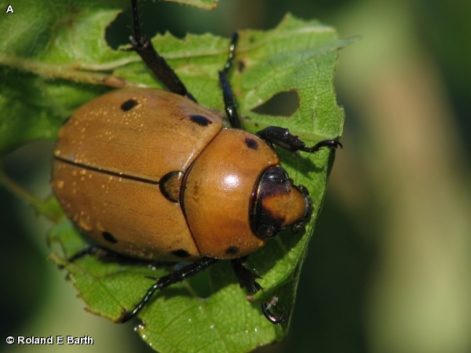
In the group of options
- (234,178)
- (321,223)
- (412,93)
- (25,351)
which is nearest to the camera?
(234,178)

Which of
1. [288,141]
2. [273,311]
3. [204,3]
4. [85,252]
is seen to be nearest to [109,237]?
[85,252]

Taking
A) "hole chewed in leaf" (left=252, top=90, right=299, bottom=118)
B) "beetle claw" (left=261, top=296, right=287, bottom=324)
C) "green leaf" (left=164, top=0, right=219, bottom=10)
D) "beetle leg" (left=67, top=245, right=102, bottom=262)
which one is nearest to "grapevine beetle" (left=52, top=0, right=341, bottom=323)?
"beetle claw" (left=261, top=296, right=287, bottom=324)

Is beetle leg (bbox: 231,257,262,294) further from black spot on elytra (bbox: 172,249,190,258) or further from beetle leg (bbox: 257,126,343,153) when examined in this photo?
beetle leg (bbox: 257,126,343,153)

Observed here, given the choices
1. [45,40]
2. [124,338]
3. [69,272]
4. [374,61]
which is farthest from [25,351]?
[374,61]

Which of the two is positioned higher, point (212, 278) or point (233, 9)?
point (233, 9)

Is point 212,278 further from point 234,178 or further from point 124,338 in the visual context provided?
point 124,338

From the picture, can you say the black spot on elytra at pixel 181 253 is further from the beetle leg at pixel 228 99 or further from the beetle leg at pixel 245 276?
the beetle leg at pixel 228 99
